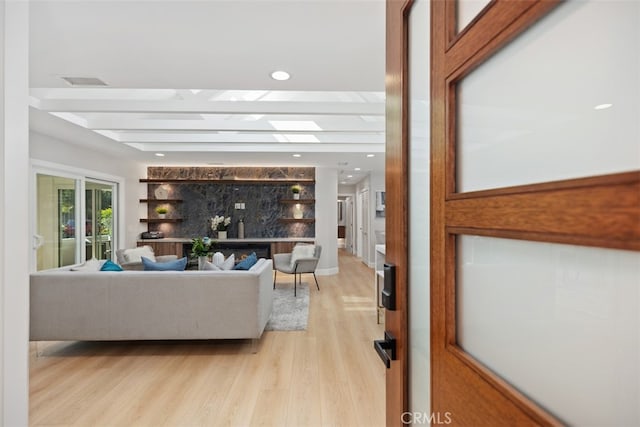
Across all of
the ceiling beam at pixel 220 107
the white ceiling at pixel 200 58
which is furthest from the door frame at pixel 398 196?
the ceiling beam at pixel 220 107

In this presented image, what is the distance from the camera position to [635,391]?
32cm

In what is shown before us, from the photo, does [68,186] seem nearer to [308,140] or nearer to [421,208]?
[308,140]

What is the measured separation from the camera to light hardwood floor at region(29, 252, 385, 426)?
212cm

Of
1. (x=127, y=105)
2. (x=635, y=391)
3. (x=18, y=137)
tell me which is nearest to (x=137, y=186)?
(x=127, y=105)

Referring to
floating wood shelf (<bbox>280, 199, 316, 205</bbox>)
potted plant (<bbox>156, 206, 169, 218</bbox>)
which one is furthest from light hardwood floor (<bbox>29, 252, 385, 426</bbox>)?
potted plant (<bbox>156, 206, 169, 218</bbox>)

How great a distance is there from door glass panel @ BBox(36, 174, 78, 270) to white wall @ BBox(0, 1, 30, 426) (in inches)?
159

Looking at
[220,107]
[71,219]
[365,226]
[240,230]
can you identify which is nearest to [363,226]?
[365,226]

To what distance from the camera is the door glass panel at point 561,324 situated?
0.33 m

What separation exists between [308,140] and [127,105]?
7.85 feet

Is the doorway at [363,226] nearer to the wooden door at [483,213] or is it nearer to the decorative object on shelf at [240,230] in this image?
the decorative object on shelf at [240,230]

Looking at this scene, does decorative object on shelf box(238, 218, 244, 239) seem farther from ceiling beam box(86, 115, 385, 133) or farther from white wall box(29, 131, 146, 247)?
ceiling beam box(86, 115, 385, 133)

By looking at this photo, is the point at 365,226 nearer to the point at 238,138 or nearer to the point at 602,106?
the point at 238,138

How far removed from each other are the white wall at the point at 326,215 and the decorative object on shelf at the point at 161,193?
331 centimetres

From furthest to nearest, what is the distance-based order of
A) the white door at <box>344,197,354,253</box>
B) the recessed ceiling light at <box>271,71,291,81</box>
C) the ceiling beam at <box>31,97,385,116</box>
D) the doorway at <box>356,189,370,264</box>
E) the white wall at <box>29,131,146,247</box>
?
the white door at <box>344,197,354,253</box> → the doorway at <box>356,189,370,264</box> → the white wall at <box>29,131,146,247</box> → the ceiling beam at <box>31,97,385,116</box> → the recessed ceiling light at <box>271,71,291,81</box>
